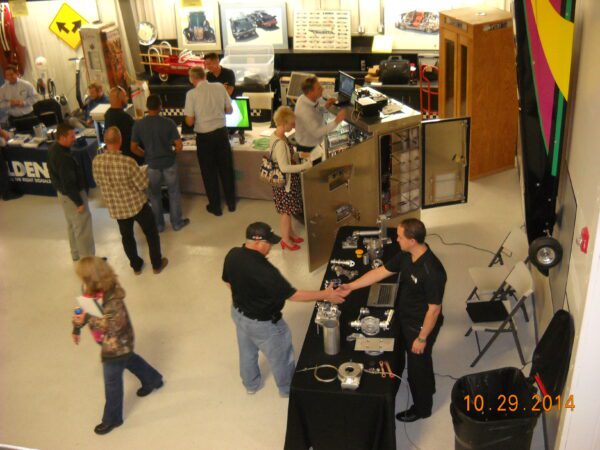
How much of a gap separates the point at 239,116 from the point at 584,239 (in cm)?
469

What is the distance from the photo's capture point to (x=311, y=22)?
970cm

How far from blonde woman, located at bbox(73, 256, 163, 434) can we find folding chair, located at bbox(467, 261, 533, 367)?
2375 mm

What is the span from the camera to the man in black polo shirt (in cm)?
390

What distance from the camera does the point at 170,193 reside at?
22.6ft

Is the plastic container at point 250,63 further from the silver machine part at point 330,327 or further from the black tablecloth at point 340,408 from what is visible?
the black tablecloth at point 340,408

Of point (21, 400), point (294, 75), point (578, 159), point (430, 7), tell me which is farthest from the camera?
point (430, 7)

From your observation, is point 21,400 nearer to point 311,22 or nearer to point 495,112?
point 495,112

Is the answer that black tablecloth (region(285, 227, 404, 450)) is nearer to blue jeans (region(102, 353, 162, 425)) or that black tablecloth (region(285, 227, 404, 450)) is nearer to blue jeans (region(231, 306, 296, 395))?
blue jeans (region(231, 306, 296, 395))

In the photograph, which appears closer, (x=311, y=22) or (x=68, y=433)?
(x=68, y=433)

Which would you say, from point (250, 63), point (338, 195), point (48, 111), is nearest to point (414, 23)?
point (250, 63)

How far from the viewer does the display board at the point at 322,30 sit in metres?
9.59

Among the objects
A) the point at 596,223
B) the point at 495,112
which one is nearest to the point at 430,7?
the point at 495,112

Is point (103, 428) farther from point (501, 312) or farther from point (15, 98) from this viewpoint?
point (15, 98)

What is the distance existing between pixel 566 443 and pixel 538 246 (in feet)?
3.68
